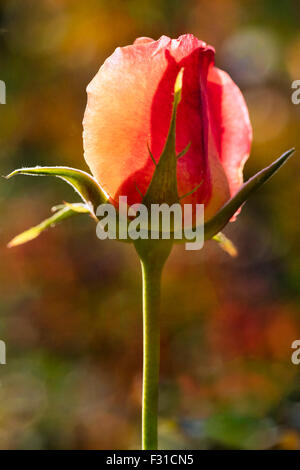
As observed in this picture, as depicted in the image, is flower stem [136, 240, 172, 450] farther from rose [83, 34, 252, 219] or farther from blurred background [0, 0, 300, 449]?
blurred background [0, 0, 300, 449]

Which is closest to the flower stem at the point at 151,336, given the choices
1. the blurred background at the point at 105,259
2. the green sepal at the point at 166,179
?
the green sepal at the point at 166,179

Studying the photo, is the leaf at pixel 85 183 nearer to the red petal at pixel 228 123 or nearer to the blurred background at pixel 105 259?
the red petal at pixel 228 123

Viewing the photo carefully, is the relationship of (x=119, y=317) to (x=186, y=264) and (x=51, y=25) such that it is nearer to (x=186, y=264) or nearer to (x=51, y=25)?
(x=186, y=264)

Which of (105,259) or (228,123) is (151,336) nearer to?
(228,123)

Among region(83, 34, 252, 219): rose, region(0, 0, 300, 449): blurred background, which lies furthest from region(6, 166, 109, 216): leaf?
region(0, 0, 300, 449): blurred background

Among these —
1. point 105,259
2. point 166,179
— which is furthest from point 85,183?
point 105,259

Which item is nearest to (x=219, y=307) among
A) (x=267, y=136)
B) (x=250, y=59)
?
(x=267, y=136)
